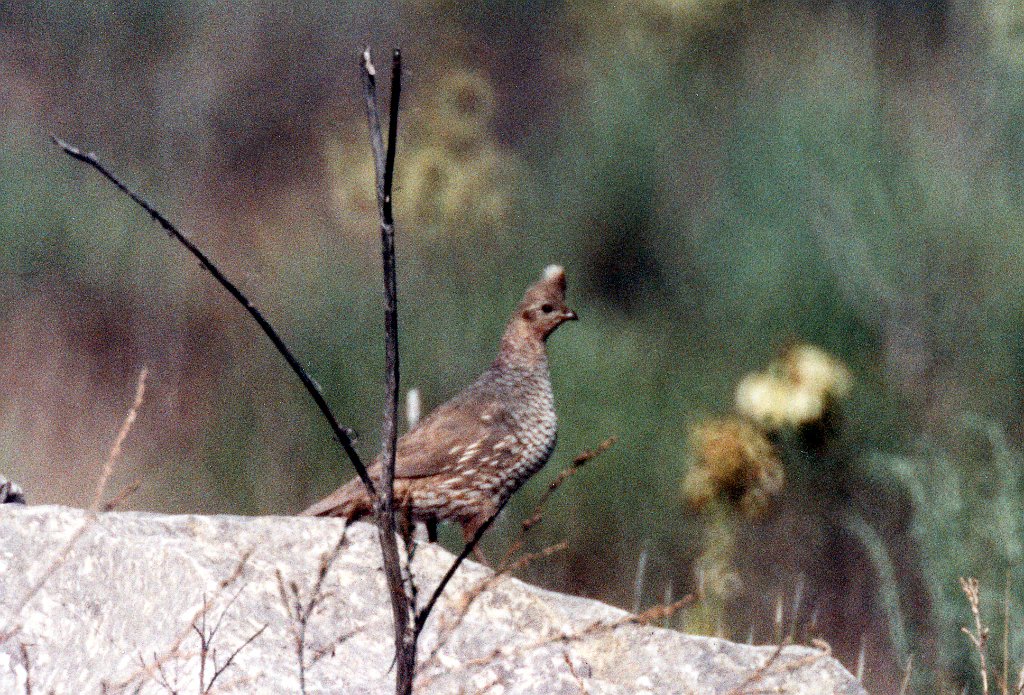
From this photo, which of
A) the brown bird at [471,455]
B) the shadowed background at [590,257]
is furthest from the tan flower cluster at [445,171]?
the brown bird at [471,455]

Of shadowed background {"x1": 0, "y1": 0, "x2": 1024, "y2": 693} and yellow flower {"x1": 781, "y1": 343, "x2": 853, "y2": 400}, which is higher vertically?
shadowed background {"x1": 0, "y1": 0, "x2": 1024, "y2": 693}

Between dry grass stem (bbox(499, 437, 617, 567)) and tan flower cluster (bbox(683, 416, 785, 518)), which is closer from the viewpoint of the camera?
dry grass stem (bbox(499, 437, 617, 567))

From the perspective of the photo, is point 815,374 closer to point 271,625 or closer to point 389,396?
point 271,625

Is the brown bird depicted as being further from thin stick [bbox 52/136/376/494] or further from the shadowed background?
thin stick [bbox 52/136/376/494]

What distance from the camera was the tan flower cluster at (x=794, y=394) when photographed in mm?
3787

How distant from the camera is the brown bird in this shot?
149 inches

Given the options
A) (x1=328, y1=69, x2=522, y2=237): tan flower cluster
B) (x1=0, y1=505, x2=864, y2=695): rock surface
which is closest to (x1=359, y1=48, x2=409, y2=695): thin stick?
(x1=0, y1=505, x2=864, y2=695): rock surface

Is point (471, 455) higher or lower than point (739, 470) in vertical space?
higher

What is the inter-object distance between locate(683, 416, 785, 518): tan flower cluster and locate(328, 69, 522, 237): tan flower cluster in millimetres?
1136

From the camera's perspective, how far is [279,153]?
4812 mm

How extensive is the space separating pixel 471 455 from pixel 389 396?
2.28m

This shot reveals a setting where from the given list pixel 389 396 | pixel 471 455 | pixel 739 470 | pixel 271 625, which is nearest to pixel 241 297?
pixel 389 396

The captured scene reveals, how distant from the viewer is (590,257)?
4.59m

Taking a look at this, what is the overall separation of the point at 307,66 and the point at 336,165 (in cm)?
39
